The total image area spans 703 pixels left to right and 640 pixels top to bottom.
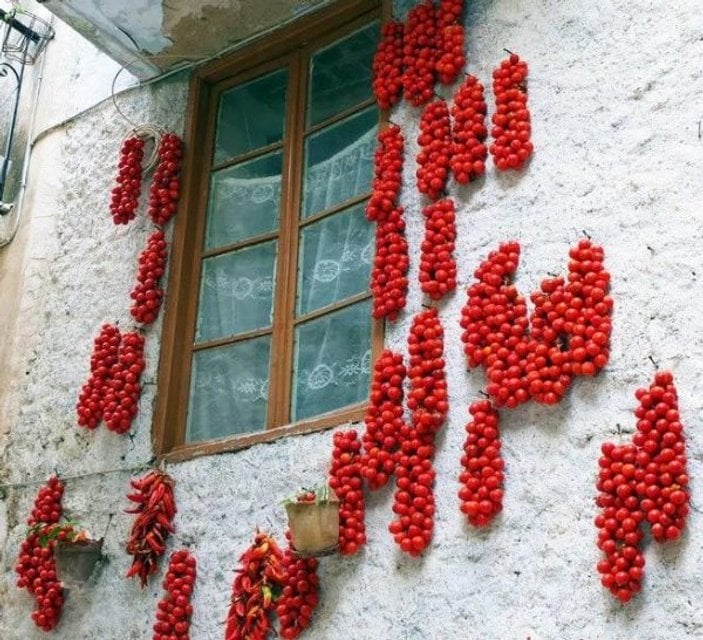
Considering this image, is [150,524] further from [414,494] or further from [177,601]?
[414,494]

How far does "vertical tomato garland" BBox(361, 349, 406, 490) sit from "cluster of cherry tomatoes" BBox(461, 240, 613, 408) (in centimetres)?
28

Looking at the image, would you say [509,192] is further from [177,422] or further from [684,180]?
→ [177,422]

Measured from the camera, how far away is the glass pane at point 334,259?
149 inches

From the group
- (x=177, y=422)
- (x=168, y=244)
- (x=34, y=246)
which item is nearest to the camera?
(x=177, y=422)

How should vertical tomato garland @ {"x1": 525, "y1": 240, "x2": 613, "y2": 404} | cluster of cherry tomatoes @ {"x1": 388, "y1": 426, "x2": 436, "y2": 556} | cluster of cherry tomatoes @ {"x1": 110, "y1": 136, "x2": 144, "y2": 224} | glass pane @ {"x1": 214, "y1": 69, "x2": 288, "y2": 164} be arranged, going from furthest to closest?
cluster of cherry tomatoes @ {"x1": 110, "y1": 136, "x2": 144, "y2": 224} → glass pane @ {"x1": 214, "y1": 69, "x2": 288, "y2": 164} → cluster of cherry tomatoes @ {"x1": 388, "y1": 426, "x2": 436, "y2": 556} → vertical tomato garland @ {"x1": 525, "y1": 240, "x2": 613, "y2": 404}

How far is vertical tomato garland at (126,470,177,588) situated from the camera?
3785 mm

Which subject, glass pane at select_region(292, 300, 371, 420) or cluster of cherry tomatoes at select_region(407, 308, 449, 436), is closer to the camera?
cluster of cherry tomatoes at select_region(407, 308, 449, 436)

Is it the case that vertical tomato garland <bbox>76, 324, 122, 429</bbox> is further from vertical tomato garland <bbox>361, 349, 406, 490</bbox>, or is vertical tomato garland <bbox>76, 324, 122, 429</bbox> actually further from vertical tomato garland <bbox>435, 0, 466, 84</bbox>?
vertical tomato garland <bbox>435, 0, 466, 84</bbox>

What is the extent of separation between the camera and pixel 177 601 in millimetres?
3643

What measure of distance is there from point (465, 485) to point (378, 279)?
837 millimetres

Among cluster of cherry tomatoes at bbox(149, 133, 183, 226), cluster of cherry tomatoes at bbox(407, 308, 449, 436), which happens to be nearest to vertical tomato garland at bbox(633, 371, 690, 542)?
cluster of cherry tomatoes at bbox(407, 308, 449, 436)

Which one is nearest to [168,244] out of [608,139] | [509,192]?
[509,192]

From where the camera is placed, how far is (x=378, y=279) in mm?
3539

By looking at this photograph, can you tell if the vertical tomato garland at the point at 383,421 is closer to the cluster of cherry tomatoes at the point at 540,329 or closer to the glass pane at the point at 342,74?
the cluster of cherry tomatoes at the point at 540,329
